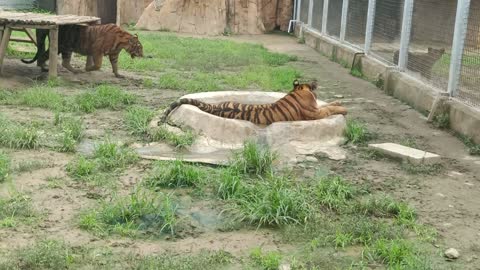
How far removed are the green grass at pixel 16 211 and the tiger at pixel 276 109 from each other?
2373 millimetres

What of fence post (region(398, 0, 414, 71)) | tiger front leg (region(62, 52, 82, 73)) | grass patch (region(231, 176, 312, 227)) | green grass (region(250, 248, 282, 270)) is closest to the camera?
green grass (region(250, 248, 282, 270))

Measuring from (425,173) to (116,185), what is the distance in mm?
2732

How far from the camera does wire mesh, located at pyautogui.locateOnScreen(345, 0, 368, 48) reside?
41.3 feet

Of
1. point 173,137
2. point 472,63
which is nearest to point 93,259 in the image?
point 173,137

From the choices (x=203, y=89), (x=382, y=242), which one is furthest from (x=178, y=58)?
(x=382, y=242)

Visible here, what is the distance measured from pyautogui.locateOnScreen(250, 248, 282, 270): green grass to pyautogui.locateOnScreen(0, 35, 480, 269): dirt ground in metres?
0.13

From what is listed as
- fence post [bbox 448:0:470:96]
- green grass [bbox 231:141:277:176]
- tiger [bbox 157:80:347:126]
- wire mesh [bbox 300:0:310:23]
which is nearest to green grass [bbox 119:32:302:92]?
tiger [bbox 157:80:347:126]

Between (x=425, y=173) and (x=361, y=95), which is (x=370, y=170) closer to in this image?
(x=425, y=173)

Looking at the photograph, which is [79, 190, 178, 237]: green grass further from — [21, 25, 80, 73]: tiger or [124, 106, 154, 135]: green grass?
[21, 25, 80, 73]: tiger

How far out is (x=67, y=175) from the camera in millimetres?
5438

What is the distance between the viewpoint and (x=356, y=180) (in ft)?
18.6

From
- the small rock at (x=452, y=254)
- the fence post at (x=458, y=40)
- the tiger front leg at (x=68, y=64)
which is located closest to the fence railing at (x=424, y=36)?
the fence post at (x=458, y=40)

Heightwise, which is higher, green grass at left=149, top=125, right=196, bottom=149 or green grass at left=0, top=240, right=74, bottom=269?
green grass at left=149, top=125, right=196, bottom=149

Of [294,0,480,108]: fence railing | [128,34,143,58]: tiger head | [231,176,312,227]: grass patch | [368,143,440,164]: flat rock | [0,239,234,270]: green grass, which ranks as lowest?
[0,239,234,270]: green grass
